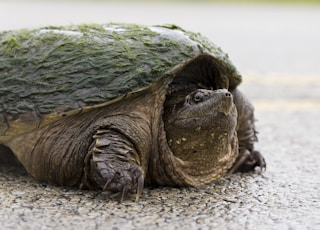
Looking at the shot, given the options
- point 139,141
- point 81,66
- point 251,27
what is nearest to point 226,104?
point 139,141

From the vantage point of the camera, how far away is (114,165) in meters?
2.34

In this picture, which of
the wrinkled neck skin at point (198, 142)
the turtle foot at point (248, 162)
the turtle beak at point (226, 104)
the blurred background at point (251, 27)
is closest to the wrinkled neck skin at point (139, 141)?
the wrinkled neck skin at point (198, 142)

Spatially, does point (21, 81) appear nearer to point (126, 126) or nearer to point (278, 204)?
point (126, 126)

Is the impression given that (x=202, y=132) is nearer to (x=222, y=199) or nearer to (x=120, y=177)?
(x=222, y=199)

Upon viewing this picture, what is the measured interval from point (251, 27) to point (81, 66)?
383 inches

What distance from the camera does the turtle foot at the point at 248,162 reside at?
9.77ft

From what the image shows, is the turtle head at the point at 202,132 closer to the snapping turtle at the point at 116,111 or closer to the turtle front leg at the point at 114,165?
the snapping turtle at the point at 116,111

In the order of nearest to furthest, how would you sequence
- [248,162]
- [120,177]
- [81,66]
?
[120,177] < [81,66] < [248,162]

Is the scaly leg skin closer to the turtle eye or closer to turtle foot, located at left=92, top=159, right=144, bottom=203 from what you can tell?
the turtle eye

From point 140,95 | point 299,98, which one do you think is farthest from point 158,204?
point 299,98

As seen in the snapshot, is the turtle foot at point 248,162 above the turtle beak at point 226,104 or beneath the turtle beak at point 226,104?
beneath

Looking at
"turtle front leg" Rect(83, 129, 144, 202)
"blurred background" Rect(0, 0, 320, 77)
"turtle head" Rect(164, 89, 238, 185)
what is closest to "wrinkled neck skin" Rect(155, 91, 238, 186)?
"turtle head" Rect(164, 89, 238, 185)

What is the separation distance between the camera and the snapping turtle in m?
2.43

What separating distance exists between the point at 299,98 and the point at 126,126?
3000 millimetres
